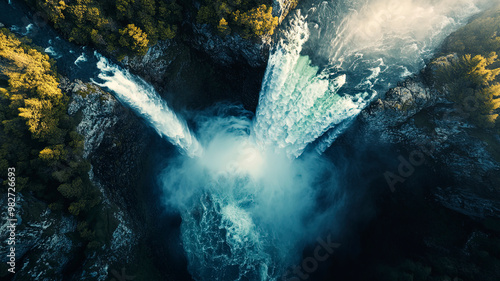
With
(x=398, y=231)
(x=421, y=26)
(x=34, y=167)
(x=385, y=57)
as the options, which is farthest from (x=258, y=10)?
(x=398, y=231)

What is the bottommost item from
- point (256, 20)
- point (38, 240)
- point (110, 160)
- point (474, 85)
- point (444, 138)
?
point (444, 138)

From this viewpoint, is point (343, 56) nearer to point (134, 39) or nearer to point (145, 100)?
point (134, 39)

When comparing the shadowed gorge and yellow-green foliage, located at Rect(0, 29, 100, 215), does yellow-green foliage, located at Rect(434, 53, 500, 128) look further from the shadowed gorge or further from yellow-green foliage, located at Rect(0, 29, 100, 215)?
yellow-green foliage, located at Rect(0, 29, 100, 215)

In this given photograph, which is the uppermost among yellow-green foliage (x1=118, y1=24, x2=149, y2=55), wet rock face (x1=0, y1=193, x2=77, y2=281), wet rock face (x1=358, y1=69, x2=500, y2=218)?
yellow-green foliage (x1=118, y1=24, x2=149, y2=55)

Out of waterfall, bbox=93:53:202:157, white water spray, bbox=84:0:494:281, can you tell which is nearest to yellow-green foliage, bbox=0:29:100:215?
waterfall, bbox=93:53:202:157

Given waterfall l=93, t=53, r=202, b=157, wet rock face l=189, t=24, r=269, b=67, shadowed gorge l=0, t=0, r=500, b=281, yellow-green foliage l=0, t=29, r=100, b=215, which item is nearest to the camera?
yellow-green foliage l=0, t=29, r=100, b=215

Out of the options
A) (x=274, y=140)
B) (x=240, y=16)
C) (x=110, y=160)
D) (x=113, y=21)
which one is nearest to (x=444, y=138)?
(x=274, y=140)

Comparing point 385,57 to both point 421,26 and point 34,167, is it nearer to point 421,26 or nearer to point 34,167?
point 421,26
